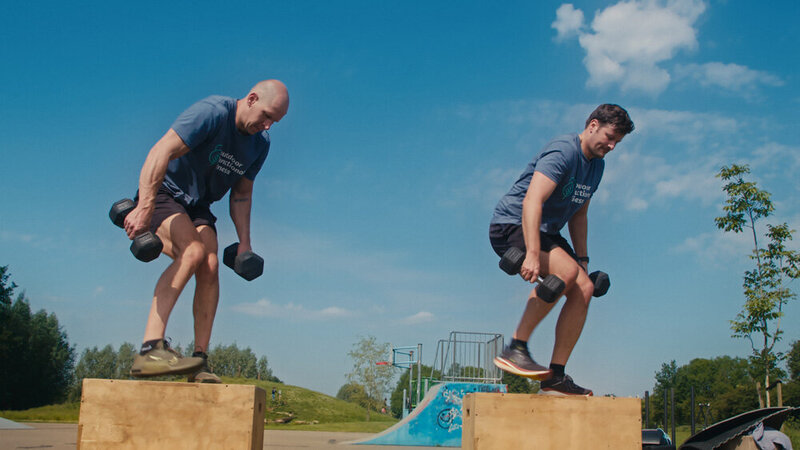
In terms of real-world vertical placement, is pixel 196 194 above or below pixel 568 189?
below

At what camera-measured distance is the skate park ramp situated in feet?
43.0

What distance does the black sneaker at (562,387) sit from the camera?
3627 mm

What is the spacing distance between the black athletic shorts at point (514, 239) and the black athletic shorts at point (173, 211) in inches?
76.3

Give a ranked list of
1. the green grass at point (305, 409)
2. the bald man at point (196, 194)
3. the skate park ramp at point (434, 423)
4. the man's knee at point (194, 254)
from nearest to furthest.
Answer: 1. the bald man at point (196, 194)
2. the man's knee at point (194, 254)
3. the skate park ramp at point (434, 423)
4. the green grass at point (305, 409)

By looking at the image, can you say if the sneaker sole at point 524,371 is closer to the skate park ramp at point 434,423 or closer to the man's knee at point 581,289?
the man's knee at point 581,289

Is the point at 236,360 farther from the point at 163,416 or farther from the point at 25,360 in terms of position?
the point at 163,416

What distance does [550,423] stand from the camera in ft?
10.8

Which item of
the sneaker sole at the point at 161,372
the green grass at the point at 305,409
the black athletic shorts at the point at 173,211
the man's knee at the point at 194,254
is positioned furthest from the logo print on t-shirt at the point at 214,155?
the green grass at the point at 305,409

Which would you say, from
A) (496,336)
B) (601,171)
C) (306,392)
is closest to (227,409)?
(601,171)

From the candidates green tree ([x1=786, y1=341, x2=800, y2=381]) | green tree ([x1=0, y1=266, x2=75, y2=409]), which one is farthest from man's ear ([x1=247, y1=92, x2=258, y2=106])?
green tree ([x1=786, y1=341, x2=800, y2=381])

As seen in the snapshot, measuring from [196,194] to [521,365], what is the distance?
2.37 meters

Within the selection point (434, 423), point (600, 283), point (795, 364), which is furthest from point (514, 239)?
point (795, 364)

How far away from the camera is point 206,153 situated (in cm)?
366

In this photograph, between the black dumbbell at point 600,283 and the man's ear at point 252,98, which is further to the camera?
the black dumbbell at point 600,283
